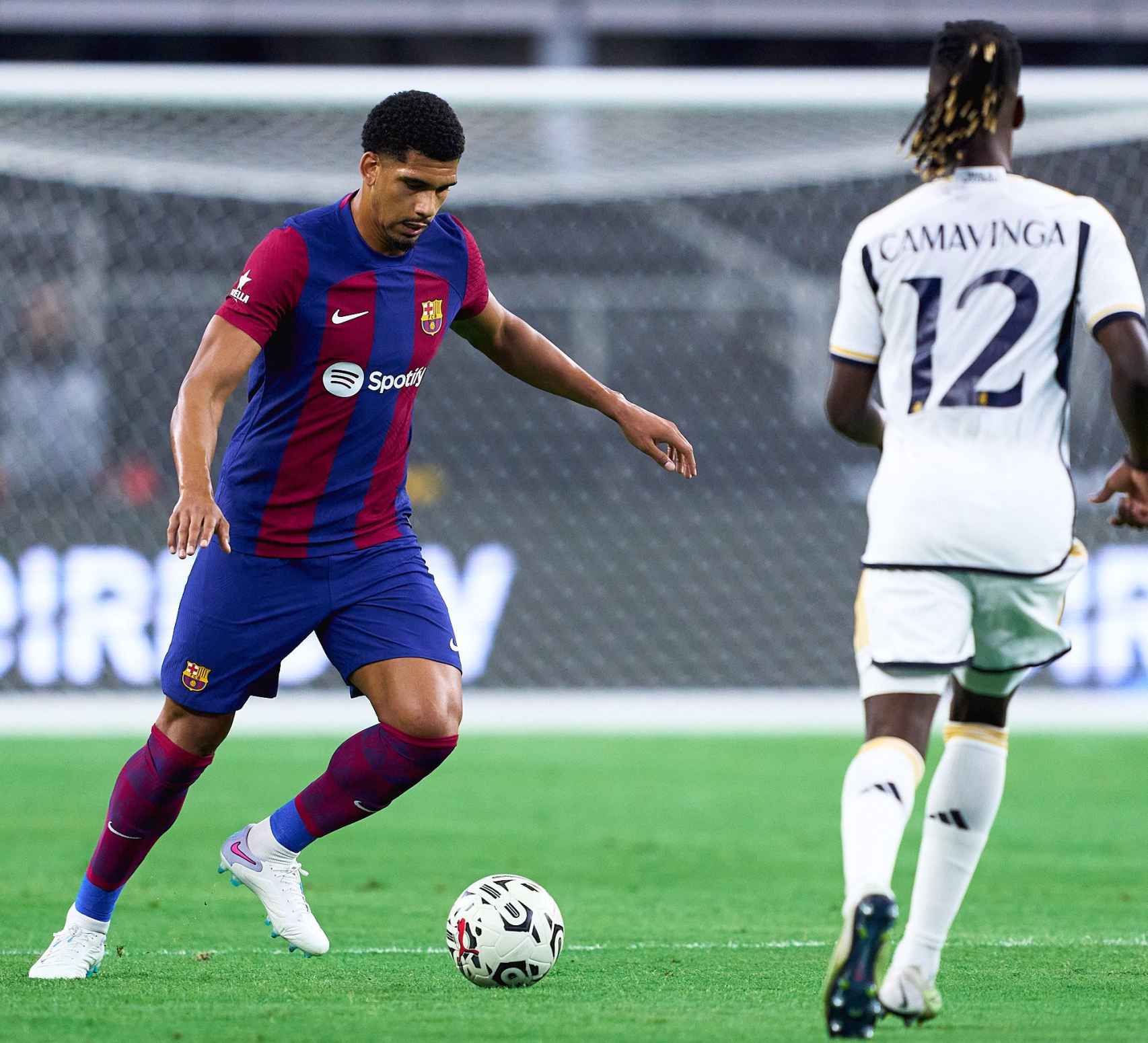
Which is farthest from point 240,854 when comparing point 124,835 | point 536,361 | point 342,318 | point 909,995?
point 909,995

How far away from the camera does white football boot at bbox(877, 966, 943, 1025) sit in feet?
11.6

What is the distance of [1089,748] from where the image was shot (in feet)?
30.9

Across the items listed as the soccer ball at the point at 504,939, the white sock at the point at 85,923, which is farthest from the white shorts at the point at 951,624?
the white sock at the point at 85,923

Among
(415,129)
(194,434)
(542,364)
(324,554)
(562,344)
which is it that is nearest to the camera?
(194,434)

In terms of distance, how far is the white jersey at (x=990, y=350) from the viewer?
342 centimetres

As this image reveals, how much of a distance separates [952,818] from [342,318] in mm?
1844

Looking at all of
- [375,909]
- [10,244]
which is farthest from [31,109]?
[375,909]

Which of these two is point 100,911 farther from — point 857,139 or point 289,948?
point 857,139

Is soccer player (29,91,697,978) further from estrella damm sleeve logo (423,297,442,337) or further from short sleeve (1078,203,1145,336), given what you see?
short sleeve (1078,203,1145,336)

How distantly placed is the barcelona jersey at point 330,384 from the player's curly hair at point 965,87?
144cm

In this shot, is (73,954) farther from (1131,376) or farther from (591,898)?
(1131,376)

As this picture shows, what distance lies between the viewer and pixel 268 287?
13.8ft

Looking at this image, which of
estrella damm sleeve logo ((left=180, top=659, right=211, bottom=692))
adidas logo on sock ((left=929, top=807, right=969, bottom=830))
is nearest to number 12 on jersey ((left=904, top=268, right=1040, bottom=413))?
adidas logo on sock ((left=929, top=807, right=969, bottom=830))

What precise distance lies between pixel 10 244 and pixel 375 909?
6.55 m
